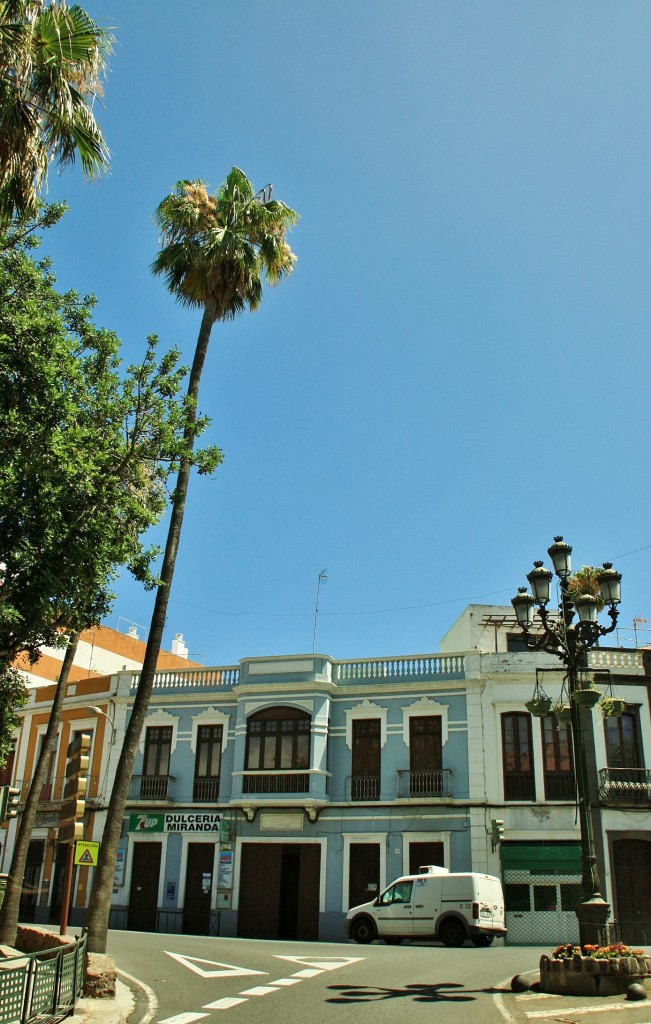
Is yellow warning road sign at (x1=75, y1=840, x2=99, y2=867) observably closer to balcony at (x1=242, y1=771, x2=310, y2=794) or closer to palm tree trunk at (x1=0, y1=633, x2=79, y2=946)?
palm tree trunk at (x1=0, y1=633, x2=79, y2=946)

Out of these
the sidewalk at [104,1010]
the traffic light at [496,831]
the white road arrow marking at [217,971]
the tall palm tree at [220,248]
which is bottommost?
the sidewalk at [104,1010]

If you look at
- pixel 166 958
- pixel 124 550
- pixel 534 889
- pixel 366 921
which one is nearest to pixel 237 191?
pixel 124 550

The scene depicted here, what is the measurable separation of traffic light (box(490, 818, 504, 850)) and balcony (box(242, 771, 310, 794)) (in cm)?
603

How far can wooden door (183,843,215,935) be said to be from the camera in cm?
2928

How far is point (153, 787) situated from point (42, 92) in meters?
24.7

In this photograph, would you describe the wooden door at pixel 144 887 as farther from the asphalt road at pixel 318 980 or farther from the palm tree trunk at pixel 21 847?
the palm tree trunk at pixel 21 847

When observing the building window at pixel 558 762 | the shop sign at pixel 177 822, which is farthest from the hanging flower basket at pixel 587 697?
the shop sign at pixel 177 822

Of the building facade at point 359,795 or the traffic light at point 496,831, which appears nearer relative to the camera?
the traffic light at point 496,831

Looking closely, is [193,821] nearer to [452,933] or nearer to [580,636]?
[452,933]

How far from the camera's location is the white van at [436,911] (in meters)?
21.5

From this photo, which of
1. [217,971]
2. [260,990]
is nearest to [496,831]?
[217,971]

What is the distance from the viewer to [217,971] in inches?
607

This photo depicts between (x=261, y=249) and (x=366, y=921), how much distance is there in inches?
666

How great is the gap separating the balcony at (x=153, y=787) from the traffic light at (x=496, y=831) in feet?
36.6
